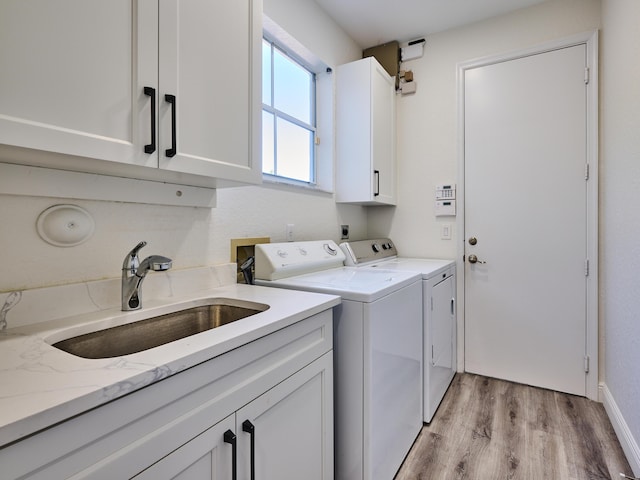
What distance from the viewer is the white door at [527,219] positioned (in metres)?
2.29

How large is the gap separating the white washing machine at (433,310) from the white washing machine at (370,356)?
9 cm

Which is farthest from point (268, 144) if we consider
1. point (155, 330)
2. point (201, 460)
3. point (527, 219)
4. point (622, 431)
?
point (622, 431)

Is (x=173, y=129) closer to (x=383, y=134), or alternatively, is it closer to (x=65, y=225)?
(x=65, y=225)

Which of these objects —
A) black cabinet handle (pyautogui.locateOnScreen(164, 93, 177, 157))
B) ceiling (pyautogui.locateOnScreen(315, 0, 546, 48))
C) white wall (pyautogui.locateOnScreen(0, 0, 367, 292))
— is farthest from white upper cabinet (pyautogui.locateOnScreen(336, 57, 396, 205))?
black cabinet handle (pyautogui.locateOnScreen(164, 93, 177, 157))

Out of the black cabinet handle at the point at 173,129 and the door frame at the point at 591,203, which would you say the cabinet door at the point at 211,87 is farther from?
the door frame at the point at 591,203

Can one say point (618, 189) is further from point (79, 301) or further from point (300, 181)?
point (79, 301)

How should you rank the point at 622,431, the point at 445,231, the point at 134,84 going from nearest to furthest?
the point at 134,84 < the point at 622,431 < the point at 445,231

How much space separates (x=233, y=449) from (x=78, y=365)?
41 cm

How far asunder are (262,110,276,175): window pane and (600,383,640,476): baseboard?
2266mm

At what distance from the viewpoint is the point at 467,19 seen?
8.30ft

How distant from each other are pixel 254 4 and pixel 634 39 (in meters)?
1.73

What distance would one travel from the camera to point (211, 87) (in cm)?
115

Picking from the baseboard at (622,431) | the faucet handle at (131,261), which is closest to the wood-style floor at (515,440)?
the baseboard at (622,431)

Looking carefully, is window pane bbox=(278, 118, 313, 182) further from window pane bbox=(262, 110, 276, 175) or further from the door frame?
the door frame
